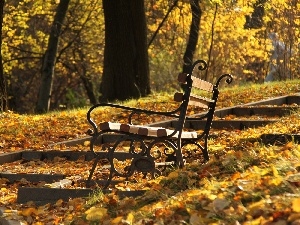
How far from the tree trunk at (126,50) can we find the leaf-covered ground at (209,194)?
9.08 meters

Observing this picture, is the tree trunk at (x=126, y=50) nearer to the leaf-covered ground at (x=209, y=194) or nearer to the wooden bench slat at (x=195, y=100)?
the leaf-covered ground at (x=209, y=194)

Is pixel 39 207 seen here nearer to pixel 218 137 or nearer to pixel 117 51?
pixel 218 137

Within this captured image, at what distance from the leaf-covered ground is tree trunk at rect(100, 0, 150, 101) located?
9.08 metres

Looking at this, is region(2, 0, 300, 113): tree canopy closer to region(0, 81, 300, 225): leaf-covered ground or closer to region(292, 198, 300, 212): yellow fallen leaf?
region(0, 81, 300, 225): leaf-covered ground

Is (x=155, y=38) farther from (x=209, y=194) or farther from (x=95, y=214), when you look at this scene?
(x=209, y=194)

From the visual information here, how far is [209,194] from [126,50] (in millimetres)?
14349

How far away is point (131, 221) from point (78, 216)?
2.98 feet

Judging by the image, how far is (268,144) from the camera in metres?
9.43

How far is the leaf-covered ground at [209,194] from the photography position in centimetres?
642

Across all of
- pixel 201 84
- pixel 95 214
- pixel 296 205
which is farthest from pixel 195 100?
pixel 296 205

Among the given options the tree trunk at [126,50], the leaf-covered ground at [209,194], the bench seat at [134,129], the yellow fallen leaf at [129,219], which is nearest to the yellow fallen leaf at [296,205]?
the leaf-covered ground at [209,194]

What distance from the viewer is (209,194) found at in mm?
7059

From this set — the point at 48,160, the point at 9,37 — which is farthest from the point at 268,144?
the point at 9,37

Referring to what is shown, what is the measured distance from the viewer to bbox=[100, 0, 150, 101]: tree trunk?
2116 cm
